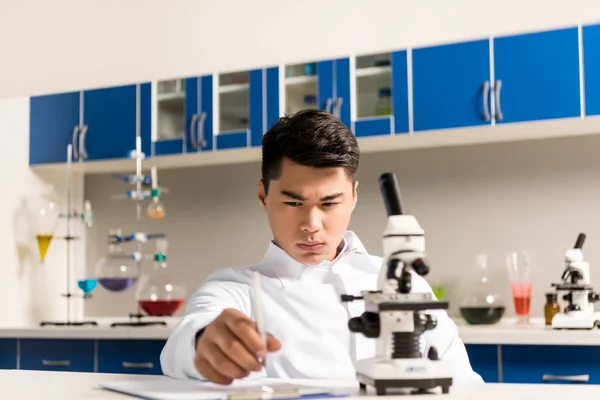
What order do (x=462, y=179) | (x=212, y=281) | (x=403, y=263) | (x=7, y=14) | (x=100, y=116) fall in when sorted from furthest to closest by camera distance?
(x=7, y=14), (x=100, y=116), (x=462, y=179), (x=212, y=281), (x=403, y=263)

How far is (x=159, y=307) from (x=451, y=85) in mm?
1697

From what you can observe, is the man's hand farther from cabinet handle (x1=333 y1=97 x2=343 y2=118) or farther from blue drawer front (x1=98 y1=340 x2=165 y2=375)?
cabinet handle (x1=333 y1=97 x2=343 y2=118)

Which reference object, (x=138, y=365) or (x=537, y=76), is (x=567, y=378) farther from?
(x=138, y=365)

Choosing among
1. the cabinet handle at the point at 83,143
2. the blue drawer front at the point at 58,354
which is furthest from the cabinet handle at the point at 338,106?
the blue drawer front at the point at 58,354

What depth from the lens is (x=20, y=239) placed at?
415 centimetres

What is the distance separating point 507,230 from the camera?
12.1ft

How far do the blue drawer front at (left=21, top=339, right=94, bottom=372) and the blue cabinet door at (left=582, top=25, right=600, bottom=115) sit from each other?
Answer: 2275 mm

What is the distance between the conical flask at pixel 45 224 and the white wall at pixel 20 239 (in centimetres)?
3

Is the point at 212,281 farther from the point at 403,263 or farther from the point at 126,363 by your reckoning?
the point at 126,363

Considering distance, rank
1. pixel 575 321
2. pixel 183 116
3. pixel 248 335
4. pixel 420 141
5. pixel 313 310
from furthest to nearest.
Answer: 1. pixel 183 116
2. pixel 420 141
3. pixel 575 321
4. pixel 313 310
5. pixel 248 335

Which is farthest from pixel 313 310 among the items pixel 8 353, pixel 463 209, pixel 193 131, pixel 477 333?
pixel 8 353

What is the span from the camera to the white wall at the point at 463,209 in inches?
142

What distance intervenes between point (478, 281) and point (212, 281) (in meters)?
2.16

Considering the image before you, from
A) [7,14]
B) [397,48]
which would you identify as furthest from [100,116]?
[397,48]
